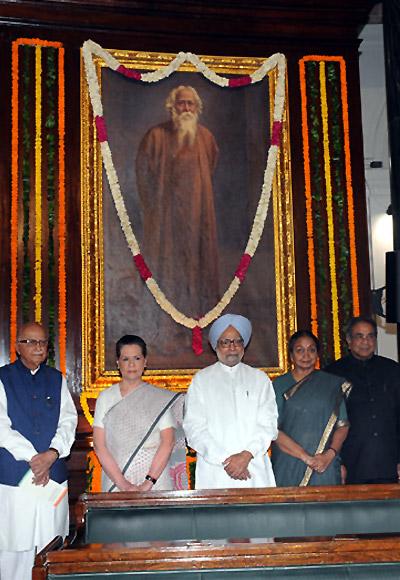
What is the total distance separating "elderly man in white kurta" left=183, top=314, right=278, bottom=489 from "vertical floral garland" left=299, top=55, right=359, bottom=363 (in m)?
2.00

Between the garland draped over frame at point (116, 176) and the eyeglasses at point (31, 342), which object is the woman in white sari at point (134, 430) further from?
the garland draped over frame at point (116, 176)

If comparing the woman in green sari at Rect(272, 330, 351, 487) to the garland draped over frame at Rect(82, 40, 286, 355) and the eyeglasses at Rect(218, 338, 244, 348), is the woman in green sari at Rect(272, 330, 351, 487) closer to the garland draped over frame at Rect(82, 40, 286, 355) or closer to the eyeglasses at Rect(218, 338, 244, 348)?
the eyeglasses at Rect(218, 338, 244, 348)

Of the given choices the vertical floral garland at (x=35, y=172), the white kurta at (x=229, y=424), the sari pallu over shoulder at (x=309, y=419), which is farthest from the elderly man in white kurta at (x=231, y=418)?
the vertical floral garland at (x=35, y=172)

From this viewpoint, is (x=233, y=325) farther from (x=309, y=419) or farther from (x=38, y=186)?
(x=38, y=186)

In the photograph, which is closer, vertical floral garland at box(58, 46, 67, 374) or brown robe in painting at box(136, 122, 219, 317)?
vertical floral garland at box(58, 46, 67, 374)

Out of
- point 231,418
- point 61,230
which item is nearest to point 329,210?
point 61,230

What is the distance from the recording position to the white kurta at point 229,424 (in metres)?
4.32

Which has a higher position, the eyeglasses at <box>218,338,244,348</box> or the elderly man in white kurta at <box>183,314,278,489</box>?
the eyeglasses at <box>218,338,244,348</box>

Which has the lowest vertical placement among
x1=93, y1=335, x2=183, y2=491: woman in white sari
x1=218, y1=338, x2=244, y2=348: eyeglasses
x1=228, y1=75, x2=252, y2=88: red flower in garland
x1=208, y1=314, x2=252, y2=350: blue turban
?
x1=93, y1=335, x2=183, y2=491: woman in white sari

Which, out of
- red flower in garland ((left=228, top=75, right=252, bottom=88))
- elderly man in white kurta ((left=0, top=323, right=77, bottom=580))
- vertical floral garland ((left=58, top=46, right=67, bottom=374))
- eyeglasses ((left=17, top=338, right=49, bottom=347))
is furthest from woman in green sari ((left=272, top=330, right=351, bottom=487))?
red flower in garland ((left=228, top=75, right=252, bottom=88))

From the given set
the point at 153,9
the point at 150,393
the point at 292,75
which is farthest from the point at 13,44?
the point at 150,393

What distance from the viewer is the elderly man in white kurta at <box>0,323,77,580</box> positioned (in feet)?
14.0

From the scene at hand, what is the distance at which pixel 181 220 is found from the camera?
6430mm

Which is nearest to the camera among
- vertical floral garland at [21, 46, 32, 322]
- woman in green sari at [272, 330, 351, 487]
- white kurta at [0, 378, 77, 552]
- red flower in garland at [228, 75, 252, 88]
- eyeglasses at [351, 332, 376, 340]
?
white kurta at [0, 378, 77, 552]
